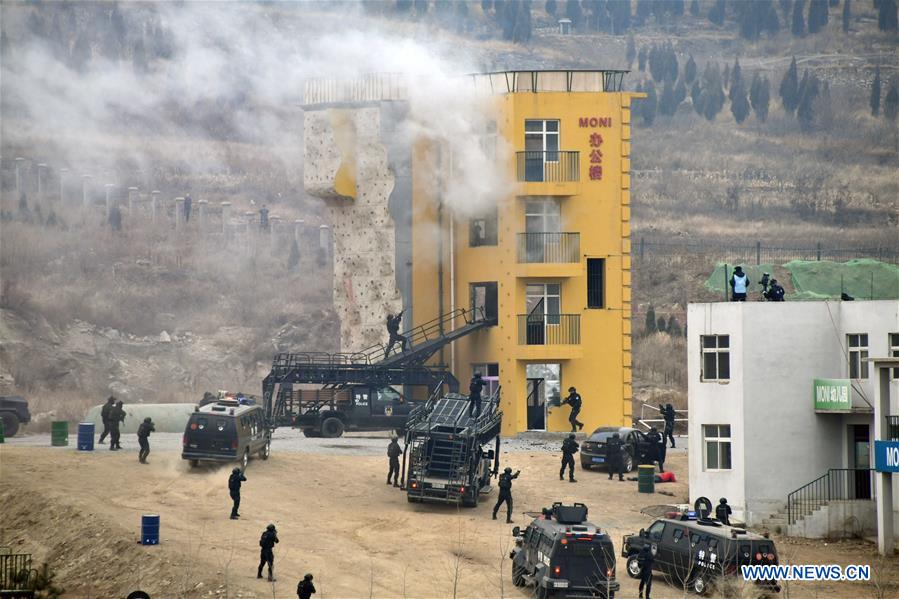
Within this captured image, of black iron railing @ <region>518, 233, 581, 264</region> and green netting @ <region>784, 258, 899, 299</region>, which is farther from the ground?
black iron railing @ <region>518, 233, 581, 264</region>

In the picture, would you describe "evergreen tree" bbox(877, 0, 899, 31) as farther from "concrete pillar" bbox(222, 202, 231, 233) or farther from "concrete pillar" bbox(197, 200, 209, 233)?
"concrete pillar" bbox(197, 200, 209, 233)

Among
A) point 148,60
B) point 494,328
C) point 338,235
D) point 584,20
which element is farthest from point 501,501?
point 584,20

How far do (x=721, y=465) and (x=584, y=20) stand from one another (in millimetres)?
109064

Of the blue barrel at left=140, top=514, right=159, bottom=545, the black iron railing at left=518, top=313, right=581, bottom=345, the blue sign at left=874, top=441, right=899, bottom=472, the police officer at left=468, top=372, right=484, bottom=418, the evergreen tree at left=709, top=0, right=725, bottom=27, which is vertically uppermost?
the evergreen tree at left=709, top=0, right=725, bottom=27

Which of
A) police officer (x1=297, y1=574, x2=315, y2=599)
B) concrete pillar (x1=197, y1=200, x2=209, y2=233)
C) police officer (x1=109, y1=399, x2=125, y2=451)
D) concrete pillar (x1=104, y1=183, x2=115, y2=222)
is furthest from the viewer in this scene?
concrete pillar (x1=197, y1=200, x2=209, y2=233)

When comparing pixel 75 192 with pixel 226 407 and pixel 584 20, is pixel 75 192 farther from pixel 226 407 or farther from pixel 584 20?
pixel 584 20

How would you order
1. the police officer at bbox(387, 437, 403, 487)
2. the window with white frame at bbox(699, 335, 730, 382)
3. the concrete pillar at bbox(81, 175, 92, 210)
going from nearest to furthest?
the window with white frame at bbox(699, 335, 730, 382) < the police officer at bbox(387, 437, 403, 487) < the concrete pillar at bbox(81, 175, 92, 210)

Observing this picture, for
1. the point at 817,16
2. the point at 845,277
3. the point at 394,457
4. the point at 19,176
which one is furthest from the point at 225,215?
the point at 817,16

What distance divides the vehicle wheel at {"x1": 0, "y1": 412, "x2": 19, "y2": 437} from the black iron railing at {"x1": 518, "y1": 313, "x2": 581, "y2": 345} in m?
19.4

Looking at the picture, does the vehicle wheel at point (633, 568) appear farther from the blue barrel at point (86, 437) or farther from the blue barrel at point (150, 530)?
the blue barrel at point (86, 437)

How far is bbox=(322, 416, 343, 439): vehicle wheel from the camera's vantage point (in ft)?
178

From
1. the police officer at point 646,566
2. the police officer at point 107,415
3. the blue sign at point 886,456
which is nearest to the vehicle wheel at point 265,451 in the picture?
the police officer at point 107,415

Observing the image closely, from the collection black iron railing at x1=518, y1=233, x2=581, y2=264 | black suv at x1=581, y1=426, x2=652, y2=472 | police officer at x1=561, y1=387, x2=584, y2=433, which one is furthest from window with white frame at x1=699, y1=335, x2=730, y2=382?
black iron railing at x1=518, y1=233, x2=581, y2=264

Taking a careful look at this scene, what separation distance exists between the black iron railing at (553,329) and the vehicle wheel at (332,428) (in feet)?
27.3
